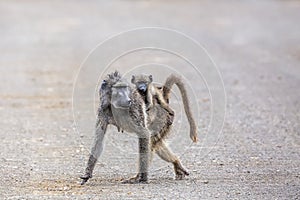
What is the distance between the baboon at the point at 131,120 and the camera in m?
7.21

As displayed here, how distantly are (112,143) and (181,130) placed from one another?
760mm

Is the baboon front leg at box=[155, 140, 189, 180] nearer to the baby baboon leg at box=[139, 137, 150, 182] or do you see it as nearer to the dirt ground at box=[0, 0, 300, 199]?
the dirt ground at box=[0, 0, 300, 199]

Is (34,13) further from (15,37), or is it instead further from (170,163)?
(170,163)

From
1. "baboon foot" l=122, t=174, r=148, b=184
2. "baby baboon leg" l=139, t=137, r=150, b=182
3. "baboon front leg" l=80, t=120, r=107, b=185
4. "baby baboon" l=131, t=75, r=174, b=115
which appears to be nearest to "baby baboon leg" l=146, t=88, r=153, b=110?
"baby baboon" l=131, t=75, r=174, b=115

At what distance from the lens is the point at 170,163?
816 cm

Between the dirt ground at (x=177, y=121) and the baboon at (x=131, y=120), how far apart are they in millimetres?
225

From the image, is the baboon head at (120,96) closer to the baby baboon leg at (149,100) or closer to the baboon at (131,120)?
the baboon at (131,120)

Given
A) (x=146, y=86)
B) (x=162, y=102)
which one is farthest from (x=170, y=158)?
(x=146, y=86)

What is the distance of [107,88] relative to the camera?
7.21 m

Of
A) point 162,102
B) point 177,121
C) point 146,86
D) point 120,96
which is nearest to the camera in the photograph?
point 120,96

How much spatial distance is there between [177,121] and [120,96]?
1.19 metres

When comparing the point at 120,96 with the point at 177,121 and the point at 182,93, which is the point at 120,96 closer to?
the point at 182,93

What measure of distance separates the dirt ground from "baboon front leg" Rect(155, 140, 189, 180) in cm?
10

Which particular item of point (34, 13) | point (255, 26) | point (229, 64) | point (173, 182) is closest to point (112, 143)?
point (173, 182)
